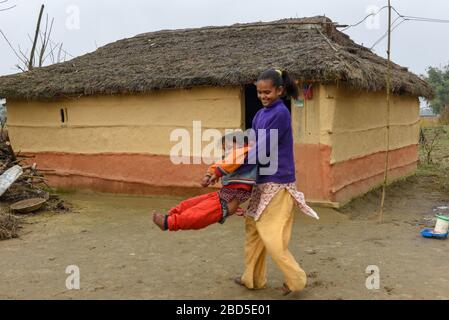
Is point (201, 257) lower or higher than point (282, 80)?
lower

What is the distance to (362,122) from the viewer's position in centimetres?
805

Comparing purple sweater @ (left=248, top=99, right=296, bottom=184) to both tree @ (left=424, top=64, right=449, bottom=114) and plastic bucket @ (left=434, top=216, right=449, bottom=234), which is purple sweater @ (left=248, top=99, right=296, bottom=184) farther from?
tree @ (left=424, top=64, right=449, bottom=114)

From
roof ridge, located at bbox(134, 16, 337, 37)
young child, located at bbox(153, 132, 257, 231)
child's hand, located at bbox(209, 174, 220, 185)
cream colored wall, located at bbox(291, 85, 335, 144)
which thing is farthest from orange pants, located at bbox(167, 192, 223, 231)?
roof ridge, located at bbox(134, 16, 337, 37)

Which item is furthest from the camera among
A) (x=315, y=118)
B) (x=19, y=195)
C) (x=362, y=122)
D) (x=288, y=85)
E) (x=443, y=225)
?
(x=362, y=122)

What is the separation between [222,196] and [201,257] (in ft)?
5.28

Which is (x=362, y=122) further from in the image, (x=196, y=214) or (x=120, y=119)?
(x=196, y=214)

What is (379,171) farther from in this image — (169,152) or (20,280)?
(20,280)

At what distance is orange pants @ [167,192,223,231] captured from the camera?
3.33 metres

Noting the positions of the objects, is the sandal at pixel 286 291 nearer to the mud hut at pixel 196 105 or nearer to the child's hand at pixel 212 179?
the child's hand at pixel 212 179

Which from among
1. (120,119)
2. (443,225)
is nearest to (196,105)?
(120,119)
